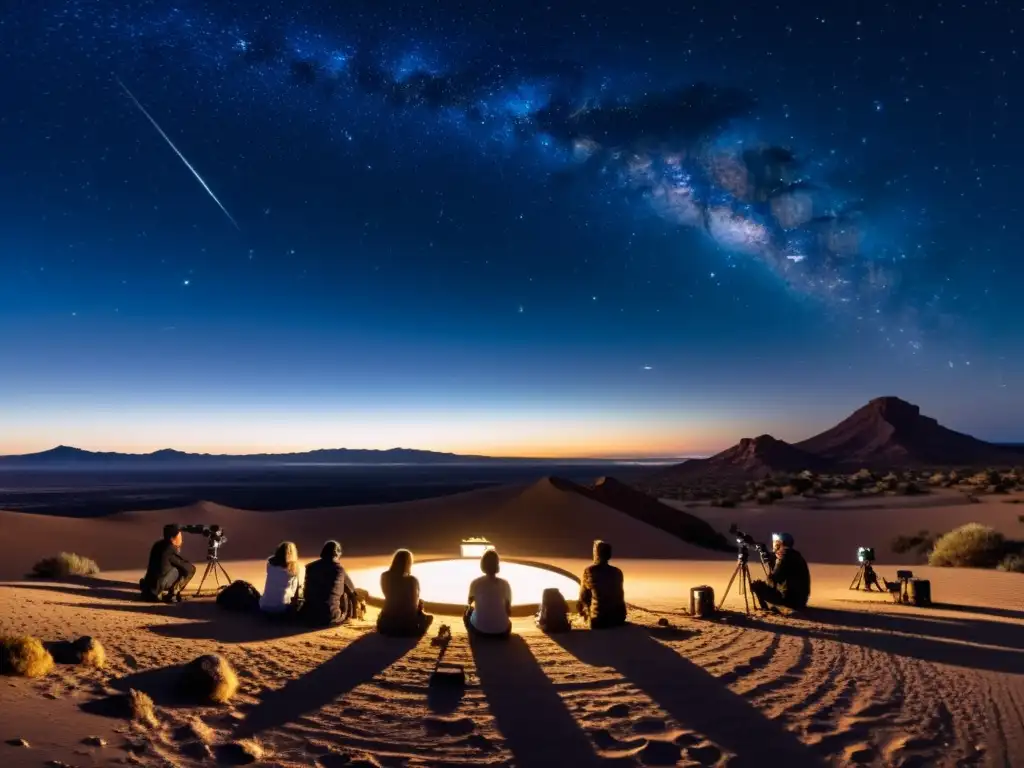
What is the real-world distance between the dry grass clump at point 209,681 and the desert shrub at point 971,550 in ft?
67.1

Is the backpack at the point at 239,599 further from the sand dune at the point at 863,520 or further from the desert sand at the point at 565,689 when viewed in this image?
the sand dune at the point at 863,520

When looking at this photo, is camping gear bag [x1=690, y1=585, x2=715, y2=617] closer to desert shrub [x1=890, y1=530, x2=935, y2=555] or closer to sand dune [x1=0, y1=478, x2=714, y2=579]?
sand dune [x1=0, y1=478, x2=714, y2=579]

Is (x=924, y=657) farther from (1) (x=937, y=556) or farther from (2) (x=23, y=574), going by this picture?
(2) (x=23, y=574)

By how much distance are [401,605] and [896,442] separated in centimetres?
12958

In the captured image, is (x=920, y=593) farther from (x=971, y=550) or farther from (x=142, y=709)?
(x=142, y=709)

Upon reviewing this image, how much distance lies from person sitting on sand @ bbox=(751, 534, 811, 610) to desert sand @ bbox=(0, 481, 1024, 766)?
0.41 meters

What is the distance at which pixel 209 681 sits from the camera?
6.16m

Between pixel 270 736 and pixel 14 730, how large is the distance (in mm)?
1793

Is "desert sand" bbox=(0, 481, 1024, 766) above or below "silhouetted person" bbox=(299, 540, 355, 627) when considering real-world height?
below

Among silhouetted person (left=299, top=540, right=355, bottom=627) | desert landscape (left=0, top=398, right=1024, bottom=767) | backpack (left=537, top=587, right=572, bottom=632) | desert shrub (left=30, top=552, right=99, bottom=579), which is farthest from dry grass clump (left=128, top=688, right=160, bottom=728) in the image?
desert shrub (left=30, top=552, right=99, bottom=579)

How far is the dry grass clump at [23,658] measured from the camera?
6.32 meters

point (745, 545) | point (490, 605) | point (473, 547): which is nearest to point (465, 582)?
point (473, 547)

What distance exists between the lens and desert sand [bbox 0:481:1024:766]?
5.36 meters

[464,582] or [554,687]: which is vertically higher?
[554,687]
